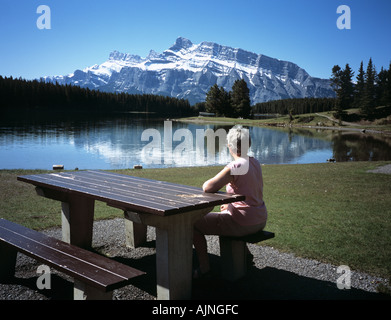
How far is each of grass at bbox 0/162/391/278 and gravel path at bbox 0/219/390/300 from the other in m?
0.48

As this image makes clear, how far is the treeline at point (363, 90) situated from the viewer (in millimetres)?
106312

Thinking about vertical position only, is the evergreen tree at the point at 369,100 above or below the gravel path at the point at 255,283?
above

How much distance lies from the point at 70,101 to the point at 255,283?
462 feet

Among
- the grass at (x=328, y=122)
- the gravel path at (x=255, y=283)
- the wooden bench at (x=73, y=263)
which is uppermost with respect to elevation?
the grass at (x=328, y=122)

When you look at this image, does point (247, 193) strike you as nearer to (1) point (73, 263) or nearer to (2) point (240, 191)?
(2) point (240, 191)

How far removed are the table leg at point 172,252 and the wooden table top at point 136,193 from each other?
7.6 inches

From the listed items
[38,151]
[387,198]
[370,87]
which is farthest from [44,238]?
[370,87]

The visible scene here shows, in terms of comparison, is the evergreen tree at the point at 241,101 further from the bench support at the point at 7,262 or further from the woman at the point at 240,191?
the bench support at the point at 7,262

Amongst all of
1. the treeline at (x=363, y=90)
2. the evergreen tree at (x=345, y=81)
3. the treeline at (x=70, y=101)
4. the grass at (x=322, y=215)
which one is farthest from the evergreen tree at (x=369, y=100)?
the grass at (x=322, y=215)

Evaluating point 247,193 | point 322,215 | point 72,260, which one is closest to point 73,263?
point 72,260

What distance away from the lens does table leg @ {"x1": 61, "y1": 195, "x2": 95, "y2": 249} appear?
6188mm

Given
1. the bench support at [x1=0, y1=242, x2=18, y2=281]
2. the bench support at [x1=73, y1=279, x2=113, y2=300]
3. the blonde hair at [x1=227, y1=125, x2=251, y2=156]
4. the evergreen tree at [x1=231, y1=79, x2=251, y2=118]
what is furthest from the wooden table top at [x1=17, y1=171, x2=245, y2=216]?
the evergreen tree at [x1=231, y1=79, x2=251, y2=118]

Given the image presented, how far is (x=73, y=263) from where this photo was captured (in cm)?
415
